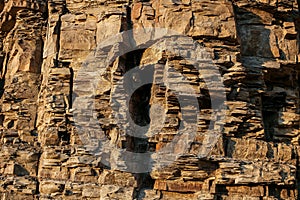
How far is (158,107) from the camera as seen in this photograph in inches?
687

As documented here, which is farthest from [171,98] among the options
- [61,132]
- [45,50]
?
[45,50]

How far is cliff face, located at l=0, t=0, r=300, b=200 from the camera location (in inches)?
657

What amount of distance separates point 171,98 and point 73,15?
4.54m

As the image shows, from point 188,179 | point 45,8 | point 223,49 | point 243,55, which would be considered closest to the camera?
point 188,179

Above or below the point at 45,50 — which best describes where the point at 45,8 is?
above

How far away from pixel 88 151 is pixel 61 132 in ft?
4.07

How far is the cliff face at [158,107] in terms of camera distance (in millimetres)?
16688

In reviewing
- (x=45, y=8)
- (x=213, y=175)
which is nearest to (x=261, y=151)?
(x=213, y=175)

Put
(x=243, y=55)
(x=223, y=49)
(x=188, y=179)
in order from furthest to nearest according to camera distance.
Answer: (x=243, y=55) < (x=223, y=49) < (x=188, y=179)

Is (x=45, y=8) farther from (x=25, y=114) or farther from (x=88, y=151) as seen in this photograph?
(x=88, y=151)

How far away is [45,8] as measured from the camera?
20.5 m

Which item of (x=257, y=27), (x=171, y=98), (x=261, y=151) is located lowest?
(x=261, y=151)

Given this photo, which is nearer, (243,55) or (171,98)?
(171,98)

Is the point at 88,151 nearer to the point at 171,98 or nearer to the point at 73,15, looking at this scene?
the point at 171,98
